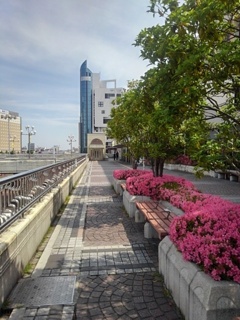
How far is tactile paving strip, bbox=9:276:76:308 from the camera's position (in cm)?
356

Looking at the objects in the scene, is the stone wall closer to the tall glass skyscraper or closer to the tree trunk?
the tree trunk

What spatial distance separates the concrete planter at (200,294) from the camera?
2662 mm

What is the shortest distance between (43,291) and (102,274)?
0.98m

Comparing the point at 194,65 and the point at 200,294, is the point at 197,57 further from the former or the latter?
the point at 200,294

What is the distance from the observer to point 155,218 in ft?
18.7

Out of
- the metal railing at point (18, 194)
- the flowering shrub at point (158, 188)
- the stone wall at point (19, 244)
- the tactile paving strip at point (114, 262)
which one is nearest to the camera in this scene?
the stone wall at point (19, 244)

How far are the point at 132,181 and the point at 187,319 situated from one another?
584 cm

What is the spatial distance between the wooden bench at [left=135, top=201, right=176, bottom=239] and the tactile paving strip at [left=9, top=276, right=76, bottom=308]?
5.50 feet

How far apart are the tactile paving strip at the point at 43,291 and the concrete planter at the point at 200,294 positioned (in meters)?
1.42

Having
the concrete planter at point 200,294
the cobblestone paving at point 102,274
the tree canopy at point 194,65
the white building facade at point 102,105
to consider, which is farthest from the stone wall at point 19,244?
the white building facade at point 102,105

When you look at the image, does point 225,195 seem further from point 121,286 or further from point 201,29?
point 201,29

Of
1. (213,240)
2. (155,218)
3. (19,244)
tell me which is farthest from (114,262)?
(213,240)

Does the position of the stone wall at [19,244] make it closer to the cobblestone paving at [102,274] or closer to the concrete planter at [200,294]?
the cobblestone paving at [102,274]

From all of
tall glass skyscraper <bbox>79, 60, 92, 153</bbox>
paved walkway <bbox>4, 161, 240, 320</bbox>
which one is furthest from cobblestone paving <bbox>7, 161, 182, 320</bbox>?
tall glass skyscraper <bbox>79, 60, 92, 153</bbox>
